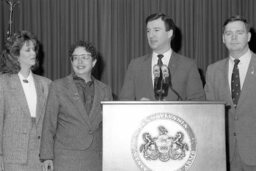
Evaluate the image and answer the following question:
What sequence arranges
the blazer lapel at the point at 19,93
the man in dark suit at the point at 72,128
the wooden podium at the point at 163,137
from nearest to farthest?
1. the wooden podium at the point at 163,137
2. the man in dark suit at the point at 72,128
3. the blazer lapel at the point at 19,93

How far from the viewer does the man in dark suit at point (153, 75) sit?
2.70 meters

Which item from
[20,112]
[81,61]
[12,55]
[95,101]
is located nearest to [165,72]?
[95,101]

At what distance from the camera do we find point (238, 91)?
2.69 meters

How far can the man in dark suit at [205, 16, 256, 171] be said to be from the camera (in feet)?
8.63

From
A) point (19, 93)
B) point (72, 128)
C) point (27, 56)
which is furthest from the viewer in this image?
point (27, 56)

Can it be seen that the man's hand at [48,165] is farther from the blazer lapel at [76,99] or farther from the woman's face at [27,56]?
the woman's face at [27,56]

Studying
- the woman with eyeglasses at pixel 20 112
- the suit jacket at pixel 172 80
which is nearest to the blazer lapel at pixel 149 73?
the suit jacket at pixel 172 80

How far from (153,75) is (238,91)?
58 cm

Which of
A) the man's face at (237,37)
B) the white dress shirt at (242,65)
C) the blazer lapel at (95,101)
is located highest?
the man's face at (237,37)

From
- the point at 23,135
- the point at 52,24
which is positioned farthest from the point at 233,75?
the point at 52,24

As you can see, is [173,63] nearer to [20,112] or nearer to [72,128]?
[72,128]

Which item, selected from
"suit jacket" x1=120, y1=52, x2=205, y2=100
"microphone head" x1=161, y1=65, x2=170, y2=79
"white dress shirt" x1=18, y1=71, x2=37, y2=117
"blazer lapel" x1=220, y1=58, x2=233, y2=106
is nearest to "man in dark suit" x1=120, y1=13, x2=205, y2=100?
"suit jacket" x1=120, y1=52, x2=205, y2=100

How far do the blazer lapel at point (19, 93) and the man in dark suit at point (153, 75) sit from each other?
0.68m

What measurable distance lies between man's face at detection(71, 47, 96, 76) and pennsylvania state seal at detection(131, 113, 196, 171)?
0.80 meters
